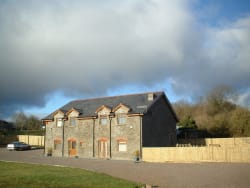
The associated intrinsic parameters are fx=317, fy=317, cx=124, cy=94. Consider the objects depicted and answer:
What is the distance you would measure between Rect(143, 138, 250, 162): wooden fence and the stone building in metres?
3.34

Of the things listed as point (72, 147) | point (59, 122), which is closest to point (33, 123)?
point (59, 122)

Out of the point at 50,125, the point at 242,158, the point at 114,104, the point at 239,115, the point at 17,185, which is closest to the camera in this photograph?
the point at 17,185

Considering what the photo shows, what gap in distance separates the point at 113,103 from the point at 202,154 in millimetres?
15781

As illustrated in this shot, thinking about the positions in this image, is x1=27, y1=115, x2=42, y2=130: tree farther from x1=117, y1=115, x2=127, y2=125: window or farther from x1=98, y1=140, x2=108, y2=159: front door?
x1=117, y1=115, x2=127, y2=125: window

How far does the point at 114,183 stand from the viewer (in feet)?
59.1

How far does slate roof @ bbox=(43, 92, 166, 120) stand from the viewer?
41.1m

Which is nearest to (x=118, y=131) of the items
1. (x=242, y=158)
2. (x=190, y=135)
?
(x=242, y=158)

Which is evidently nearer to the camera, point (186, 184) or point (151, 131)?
point (186, 184)

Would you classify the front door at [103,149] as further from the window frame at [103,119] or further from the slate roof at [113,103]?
the slate roof at [113,103]

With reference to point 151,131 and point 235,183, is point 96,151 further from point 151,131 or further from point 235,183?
point 235,183

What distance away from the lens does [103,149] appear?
4184 cm

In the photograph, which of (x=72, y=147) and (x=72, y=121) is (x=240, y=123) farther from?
(x=72, y=147)

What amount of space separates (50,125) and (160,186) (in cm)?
3338

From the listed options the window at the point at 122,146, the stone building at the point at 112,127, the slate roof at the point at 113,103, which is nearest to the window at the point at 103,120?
the stone building at the point at 112,127
